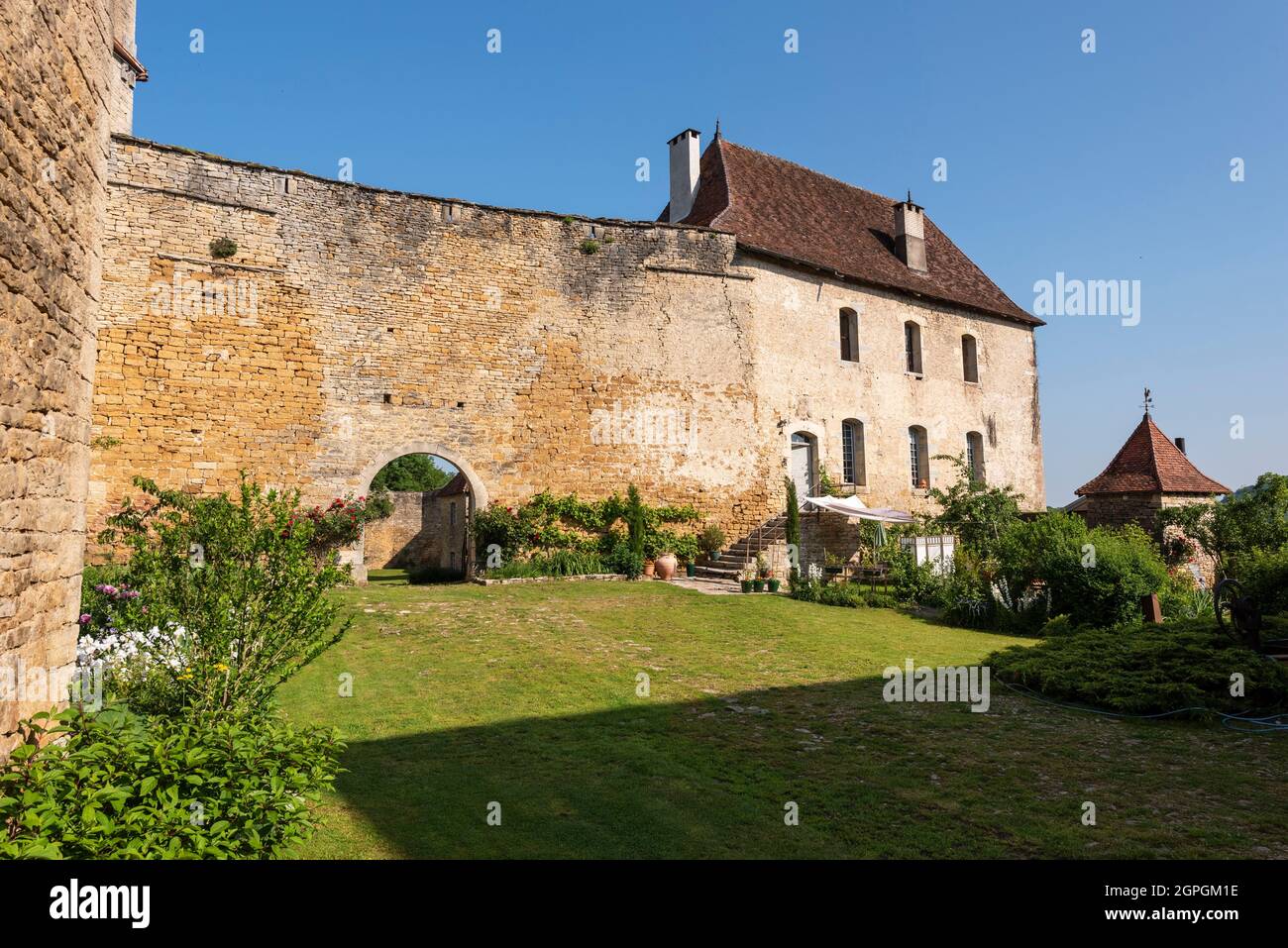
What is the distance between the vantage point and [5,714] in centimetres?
386

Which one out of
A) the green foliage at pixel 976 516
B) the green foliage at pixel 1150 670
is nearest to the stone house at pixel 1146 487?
the green foliage at pixel 976 516

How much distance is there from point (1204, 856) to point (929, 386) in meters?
21.2

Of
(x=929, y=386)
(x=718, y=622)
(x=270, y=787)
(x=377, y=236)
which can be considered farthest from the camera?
(x=929, y=386)

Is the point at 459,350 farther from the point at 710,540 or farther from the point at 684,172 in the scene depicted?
the point at 684,172

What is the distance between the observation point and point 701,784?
5.27m

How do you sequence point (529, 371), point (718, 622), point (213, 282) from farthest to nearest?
point (529, 371)
point (213, 282)
point (718, 622)

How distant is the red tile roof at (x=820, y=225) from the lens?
21.3 metres

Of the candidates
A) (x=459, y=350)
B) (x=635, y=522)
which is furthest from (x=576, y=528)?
(x=459, y=350)

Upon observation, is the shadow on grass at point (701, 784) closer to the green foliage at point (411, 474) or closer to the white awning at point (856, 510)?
the white awning at point (856, 510)

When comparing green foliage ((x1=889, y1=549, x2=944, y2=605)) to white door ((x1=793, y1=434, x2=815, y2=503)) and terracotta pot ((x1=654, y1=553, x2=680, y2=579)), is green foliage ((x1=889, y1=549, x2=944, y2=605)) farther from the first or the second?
white door ((x1=793, y1=434, x2=815, y2=503))

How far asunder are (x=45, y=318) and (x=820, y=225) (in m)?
22.0

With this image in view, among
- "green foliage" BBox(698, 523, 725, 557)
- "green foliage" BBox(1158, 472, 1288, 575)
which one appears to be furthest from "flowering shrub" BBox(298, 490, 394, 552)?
"green foliage" BBox(1158, 472, 1288, 575)

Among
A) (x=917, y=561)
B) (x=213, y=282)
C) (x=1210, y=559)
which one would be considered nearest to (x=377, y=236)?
(x=213, y=282)
